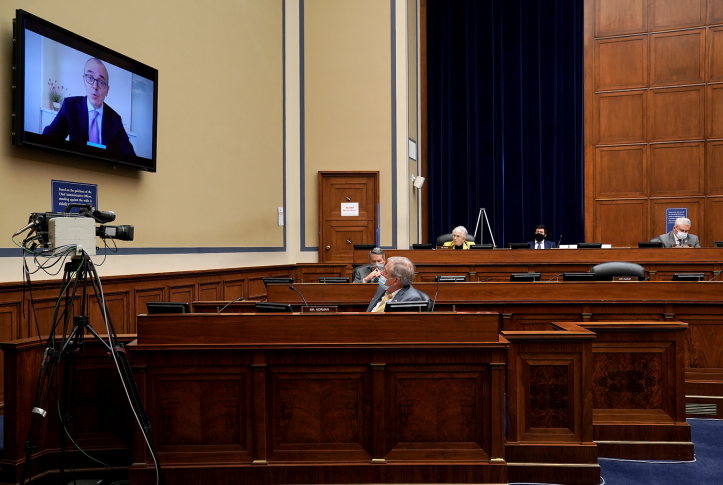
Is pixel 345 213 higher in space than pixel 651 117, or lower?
lower

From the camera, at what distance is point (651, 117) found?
1056cm

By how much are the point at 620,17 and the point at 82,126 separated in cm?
950

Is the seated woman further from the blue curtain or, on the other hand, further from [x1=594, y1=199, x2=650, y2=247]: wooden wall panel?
[x1=594, y1=199, x2=650, y2=247]: wooden wall panel

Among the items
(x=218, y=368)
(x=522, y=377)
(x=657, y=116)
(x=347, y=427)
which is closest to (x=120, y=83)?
(x=218, y=368)

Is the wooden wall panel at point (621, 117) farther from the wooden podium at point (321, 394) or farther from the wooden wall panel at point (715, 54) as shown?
the wooden podium at point (321, 394)

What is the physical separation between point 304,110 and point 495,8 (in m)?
4.67

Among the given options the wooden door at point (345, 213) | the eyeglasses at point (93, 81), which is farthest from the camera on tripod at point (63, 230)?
the wooden door at point (345, 213)

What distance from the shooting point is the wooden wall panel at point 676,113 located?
1032 cm

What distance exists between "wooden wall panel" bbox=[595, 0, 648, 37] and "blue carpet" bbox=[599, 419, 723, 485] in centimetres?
890

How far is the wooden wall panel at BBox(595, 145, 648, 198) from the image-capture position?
10.6 meters

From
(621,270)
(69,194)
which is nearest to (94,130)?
(69,194)

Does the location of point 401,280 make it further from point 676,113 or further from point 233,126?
point 676,113

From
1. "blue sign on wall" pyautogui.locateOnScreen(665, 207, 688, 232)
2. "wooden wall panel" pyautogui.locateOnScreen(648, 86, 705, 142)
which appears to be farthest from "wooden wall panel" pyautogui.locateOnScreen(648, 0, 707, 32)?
"blue sign on wall" pyautogui.locateOnScreen(665, 207, 688, 232)

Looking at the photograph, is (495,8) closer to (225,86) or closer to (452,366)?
(225,86)
